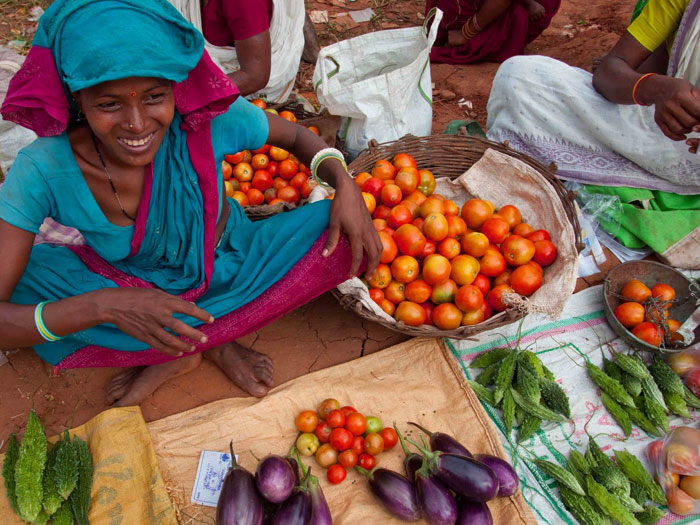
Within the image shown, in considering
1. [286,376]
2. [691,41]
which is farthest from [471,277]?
[691,41]

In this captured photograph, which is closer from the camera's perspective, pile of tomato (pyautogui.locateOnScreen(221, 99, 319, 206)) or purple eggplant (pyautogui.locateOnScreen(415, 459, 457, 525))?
purple eggplant (pyautogui.locateOnScreen(415, 459, 457, 525))

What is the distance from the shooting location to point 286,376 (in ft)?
9.87

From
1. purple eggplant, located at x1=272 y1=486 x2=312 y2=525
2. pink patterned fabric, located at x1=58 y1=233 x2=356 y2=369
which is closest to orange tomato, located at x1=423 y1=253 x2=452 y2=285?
pink patterned fabric, located at x1=58 y1=233 x2=356 y2=369

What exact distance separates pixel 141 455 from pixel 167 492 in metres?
0.24

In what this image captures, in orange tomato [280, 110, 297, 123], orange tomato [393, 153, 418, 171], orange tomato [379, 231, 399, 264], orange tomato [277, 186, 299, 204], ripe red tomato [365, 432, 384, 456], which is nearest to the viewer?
ripe red tomato [365, 432, 384, 456]

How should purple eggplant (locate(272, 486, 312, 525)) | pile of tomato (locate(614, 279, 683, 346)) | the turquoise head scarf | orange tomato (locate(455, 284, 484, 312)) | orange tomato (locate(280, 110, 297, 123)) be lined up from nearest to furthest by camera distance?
1. the turquoise head scarf
2. purple eggplant (locate(272, 486, 312, 525))
3. orange tomato (locate(455, 284, 484, 312))
4. pile of tomato (locate(614, 279, 683, 346))
5. orange tomato (locate(280, 110, 297, 123))

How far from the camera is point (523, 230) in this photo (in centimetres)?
316

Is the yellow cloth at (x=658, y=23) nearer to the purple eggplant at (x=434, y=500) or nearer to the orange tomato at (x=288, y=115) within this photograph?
the orange tomato at (x=288, y=115)

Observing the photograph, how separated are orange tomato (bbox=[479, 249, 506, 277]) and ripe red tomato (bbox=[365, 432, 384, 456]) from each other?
1134 mm

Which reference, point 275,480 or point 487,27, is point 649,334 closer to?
point 275,480

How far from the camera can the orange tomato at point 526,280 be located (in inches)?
112

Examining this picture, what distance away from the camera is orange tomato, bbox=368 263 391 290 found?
2.87 metres

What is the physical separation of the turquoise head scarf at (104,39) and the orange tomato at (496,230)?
79.3 inches

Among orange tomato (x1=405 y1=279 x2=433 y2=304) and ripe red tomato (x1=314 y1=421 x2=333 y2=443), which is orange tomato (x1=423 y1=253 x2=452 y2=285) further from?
ripe red tomato (x1=314 y1=421 x2=333 y2=443)
